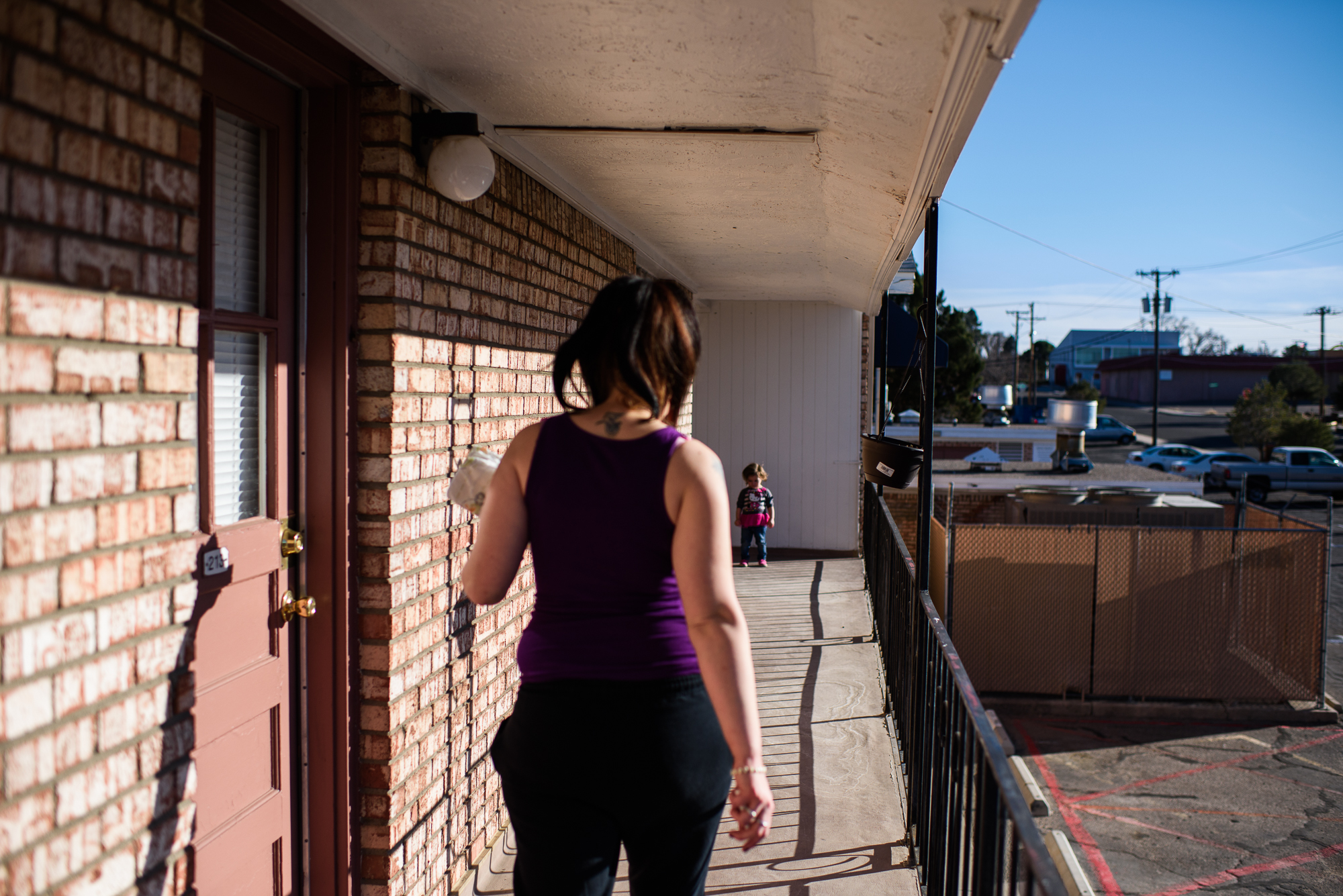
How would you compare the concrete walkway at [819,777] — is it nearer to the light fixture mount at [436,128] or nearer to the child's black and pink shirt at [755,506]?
the child's black and pink shirt at [755,506]

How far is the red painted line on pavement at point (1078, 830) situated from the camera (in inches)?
192

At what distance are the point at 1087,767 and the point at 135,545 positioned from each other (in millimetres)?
6649

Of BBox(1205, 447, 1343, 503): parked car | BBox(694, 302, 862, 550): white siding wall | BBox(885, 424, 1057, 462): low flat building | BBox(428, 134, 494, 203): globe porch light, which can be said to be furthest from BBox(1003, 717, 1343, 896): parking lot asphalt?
BBox(1205, 447, 1343, 503): parked car

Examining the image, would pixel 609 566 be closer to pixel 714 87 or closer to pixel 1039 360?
pixel 714 87

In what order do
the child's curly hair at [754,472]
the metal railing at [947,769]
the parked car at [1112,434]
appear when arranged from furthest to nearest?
the parked car at [1112,434] → the child's curly hair at [754,472] → the metal railing at [947,769]

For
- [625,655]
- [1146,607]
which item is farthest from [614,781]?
[1146,607]

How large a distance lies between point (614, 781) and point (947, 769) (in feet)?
5.54

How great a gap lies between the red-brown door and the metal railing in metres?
1.74

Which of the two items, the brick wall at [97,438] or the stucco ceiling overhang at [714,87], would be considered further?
the stucco ceiling overhang at [714,87]

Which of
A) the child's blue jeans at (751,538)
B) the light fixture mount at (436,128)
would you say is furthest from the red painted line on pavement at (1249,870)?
the child's blue jeans at (751,538)

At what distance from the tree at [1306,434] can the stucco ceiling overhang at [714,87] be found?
108ft

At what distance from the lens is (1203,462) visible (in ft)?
100

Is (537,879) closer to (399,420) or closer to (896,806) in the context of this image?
(399,420)

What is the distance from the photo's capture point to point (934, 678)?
11.1 ft
